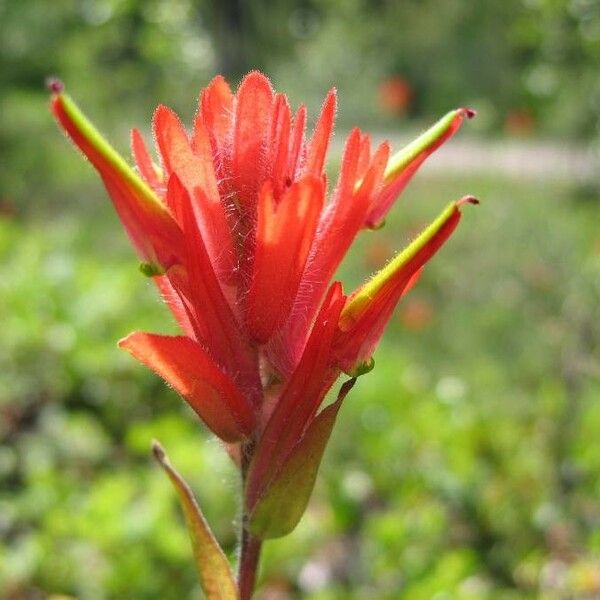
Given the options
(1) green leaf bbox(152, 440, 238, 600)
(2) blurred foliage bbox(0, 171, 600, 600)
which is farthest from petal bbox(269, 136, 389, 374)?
(2) blurred foliage bbox(0, 171, 600, 600)

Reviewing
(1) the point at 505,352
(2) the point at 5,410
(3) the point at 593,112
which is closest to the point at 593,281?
Result: (1) the point at 505,352

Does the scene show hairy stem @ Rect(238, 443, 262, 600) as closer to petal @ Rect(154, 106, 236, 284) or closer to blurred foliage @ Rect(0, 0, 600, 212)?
petal @ Rect(154, 106, 236, 284)

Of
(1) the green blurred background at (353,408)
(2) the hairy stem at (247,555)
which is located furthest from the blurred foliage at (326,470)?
(2) the hairy stem at (247,555)

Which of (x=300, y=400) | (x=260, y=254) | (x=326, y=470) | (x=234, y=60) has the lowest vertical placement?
(x=234, y=60)

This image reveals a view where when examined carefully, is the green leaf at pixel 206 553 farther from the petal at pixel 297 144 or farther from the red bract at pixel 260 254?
the petal at pixel 297 144

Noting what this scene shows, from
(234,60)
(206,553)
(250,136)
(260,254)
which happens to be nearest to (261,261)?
(260,254)

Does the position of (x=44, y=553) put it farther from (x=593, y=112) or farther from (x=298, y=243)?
(x=593, y=112)

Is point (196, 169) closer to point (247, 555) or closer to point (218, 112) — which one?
point (218, 112)
